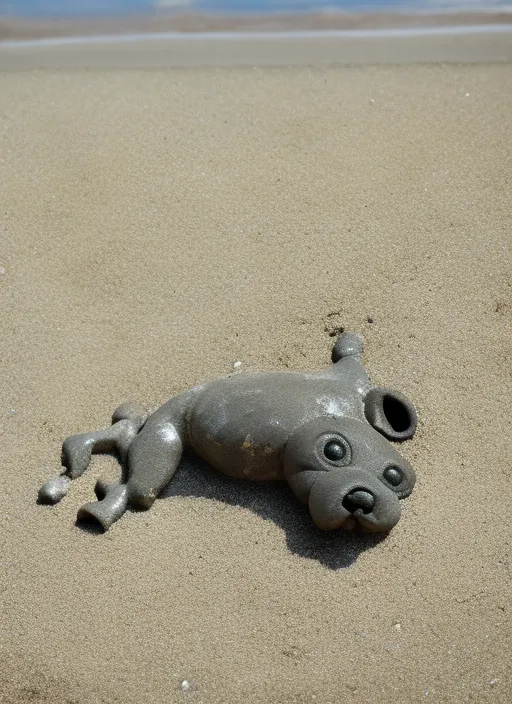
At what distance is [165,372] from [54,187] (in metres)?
2.00

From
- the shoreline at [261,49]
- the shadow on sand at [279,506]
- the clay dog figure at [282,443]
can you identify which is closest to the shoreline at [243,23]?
the shoreline at [261,49]

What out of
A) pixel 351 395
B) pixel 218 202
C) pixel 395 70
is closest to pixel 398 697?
pixel 351 395

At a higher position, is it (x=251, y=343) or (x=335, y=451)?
(x=335, y=451)

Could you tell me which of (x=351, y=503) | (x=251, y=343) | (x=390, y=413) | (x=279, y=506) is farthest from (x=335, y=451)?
(x=251, y=343)

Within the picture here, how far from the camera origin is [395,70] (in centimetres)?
721

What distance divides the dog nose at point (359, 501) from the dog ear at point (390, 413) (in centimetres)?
52

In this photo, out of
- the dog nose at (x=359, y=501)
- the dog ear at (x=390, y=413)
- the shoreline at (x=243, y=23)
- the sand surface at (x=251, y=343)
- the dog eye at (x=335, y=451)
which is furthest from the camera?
the shoreline at (x=243, y=23)

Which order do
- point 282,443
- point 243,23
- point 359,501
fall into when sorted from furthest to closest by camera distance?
point 243,23 → point 282,443 → point 359,501

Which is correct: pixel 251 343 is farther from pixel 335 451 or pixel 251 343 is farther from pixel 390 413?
pixel 335 451

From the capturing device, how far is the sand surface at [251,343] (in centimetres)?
359

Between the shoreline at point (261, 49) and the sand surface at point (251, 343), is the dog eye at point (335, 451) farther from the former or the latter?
the shoreline at point (261, 49)

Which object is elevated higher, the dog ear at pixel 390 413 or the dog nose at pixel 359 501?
the dog nose at pixel 359 501

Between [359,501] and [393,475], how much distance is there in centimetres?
27

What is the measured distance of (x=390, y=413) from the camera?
429 centimetres
